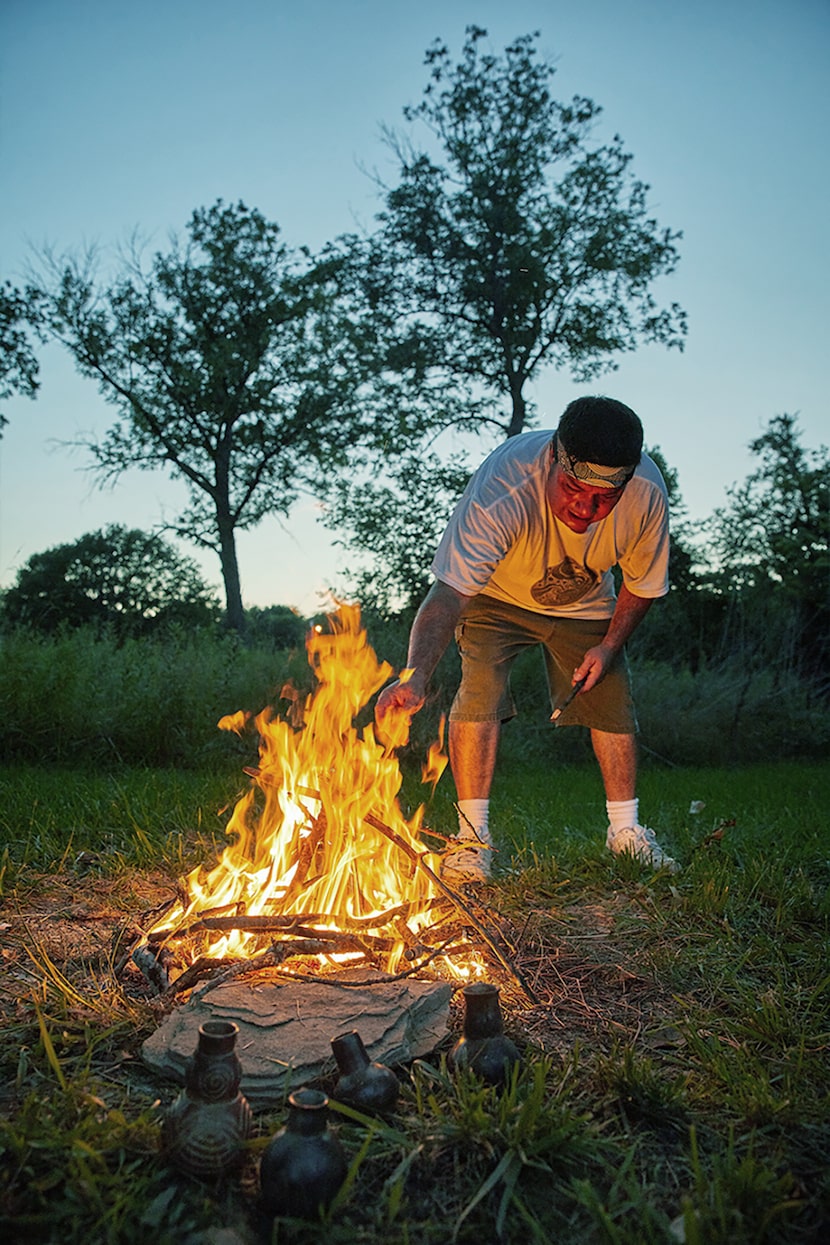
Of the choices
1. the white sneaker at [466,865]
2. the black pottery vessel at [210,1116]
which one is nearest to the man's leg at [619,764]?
the white sneaker at [466,865]

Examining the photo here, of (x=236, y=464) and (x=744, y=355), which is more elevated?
(x=236, y=464)

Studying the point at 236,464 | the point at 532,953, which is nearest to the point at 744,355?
the point at 532,953

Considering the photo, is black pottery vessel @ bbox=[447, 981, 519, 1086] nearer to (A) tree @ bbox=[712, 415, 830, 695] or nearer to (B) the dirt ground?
(B) the dirt ground

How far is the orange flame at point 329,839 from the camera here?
2699mm

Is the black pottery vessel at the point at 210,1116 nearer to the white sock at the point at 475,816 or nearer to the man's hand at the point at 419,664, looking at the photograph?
the man's hand at the point at 419,664

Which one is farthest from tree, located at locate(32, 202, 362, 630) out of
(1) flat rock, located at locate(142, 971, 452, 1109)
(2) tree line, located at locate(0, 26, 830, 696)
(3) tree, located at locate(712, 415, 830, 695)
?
(1) flat rock, located at locate(142, 971, 452, 1109)

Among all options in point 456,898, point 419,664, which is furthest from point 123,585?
point 456,898

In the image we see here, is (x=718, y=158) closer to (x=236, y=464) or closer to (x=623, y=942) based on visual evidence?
(x=623, y=942)

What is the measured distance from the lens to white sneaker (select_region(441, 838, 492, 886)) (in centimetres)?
353

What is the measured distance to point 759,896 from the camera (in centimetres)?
332

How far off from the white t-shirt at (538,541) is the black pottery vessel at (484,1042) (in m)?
1.77

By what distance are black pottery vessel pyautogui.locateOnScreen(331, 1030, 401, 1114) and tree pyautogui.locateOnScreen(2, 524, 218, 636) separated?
76.1 feet

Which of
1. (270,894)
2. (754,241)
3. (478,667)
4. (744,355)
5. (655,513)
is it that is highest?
(754,241)

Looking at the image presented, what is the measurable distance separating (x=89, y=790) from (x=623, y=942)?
11.7ft
